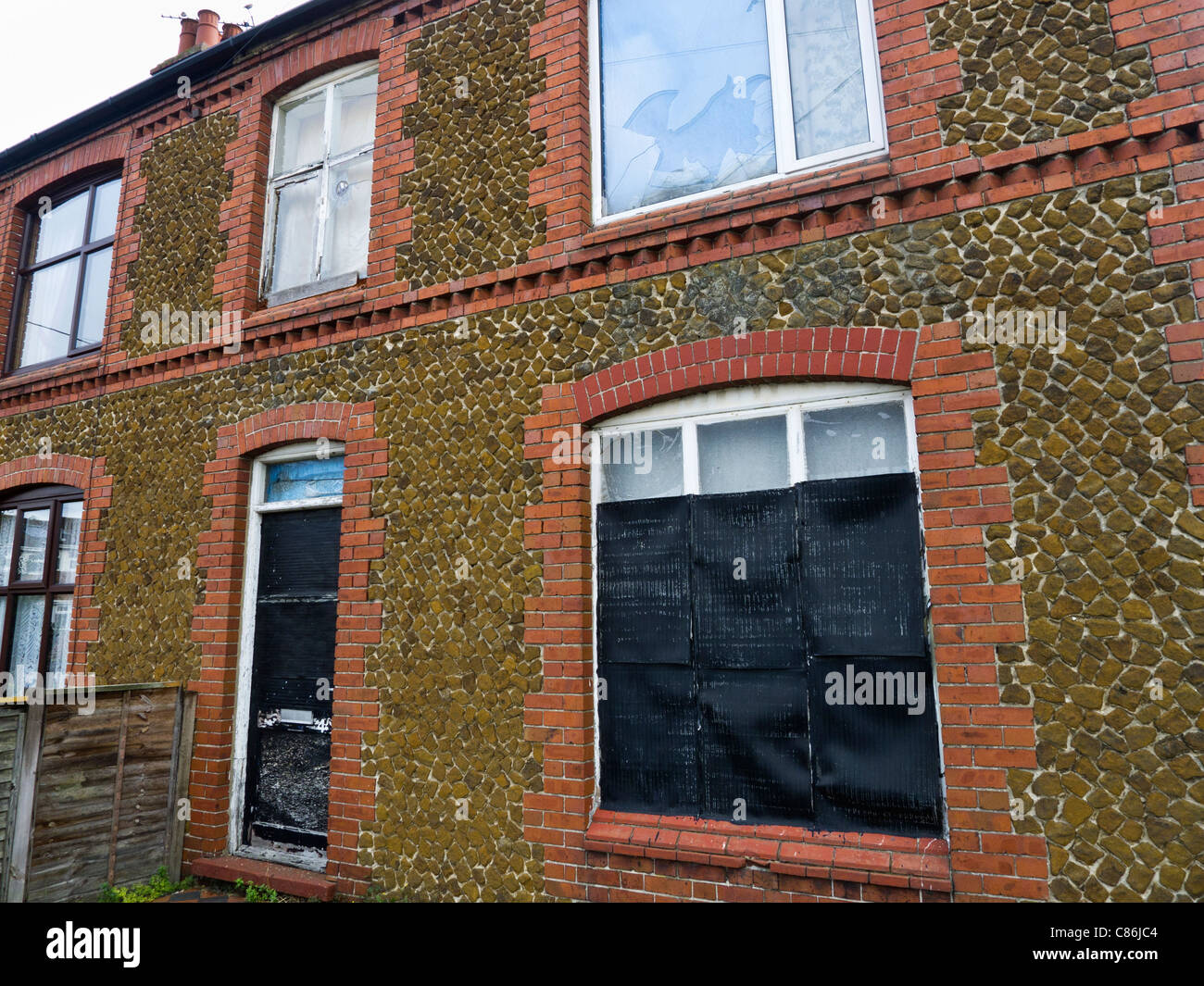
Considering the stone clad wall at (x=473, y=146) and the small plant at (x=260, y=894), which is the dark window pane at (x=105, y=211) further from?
the small plant at (x=260, y=894)

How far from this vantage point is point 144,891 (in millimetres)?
5234

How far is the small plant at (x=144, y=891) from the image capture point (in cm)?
504

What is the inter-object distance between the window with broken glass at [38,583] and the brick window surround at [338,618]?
2.10 meters

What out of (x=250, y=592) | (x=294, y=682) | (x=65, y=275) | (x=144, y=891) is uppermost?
(x=65, y=275)

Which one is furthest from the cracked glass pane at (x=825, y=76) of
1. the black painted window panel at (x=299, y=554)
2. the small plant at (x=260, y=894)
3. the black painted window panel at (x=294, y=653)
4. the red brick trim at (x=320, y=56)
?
the small plant at (x=260, y=894)

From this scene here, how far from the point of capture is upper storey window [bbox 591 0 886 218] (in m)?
4.44

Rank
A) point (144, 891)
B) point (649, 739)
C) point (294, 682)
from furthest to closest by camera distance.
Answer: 1. point (294, 682)
2. point (144, 891)
3. point (649, 739)

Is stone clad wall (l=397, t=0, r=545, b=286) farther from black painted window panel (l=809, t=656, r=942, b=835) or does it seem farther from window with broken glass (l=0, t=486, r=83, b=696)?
window with broken glass (l=0, t=486, r=83, b=696)

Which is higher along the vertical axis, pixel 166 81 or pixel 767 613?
pixel 166 81

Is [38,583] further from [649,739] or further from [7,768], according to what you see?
[649,739]

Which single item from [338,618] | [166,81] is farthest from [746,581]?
[166,81]

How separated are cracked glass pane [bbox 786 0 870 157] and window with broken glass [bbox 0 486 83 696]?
7356 mm

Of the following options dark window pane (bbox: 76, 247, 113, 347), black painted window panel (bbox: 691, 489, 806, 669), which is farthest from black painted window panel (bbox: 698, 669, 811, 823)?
dark window pane (bbox: 76, 247, 113, 347)

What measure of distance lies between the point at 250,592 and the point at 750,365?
14.7 ft
